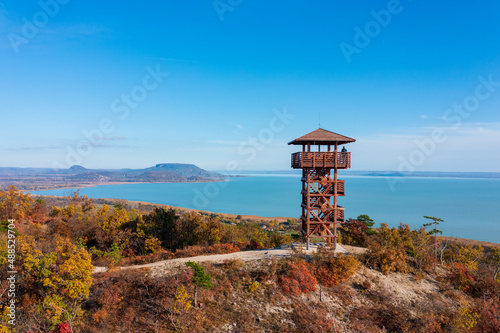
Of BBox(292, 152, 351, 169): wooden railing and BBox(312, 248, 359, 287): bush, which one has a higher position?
BBox(292, 152, 351, 169): wooden railing

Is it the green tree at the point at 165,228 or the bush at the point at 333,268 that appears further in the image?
the green tree at the point at 165,228

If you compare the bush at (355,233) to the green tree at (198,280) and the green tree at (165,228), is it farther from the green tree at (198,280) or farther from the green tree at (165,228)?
the green tree at (165,228)

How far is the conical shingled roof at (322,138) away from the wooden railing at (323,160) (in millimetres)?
810

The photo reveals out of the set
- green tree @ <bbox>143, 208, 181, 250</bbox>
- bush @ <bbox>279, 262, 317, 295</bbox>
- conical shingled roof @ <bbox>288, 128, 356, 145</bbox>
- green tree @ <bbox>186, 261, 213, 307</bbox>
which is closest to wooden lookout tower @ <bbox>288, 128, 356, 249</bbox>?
conical shingled roof @ <bbox>288, 128, 356, 145</bbox>

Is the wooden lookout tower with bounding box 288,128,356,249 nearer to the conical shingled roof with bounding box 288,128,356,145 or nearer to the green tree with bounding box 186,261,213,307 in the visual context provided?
the conical shingled roof with bounding box 288,128,356,145

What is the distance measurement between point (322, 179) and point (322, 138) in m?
2.80

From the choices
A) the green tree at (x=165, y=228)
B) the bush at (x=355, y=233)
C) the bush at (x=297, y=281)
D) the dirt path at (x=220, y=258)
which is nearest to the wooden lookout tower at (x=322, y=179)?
the dirt path at (x=220, y=258)

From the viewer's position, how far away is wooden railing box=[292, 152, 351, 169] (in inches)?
664

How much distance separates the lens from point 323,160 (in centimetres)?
1695

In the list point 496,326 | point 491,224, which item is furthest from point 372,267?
point 491,224

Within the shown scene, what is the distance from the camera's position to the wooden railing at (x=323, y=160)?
16859 millimetres

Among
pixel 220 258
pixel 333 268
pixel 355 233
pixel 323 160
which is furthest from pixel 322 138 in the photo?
pixel 220 258

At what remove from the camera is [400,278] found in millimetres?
15375

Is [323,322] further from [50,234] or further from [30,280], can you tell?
[50,234]
